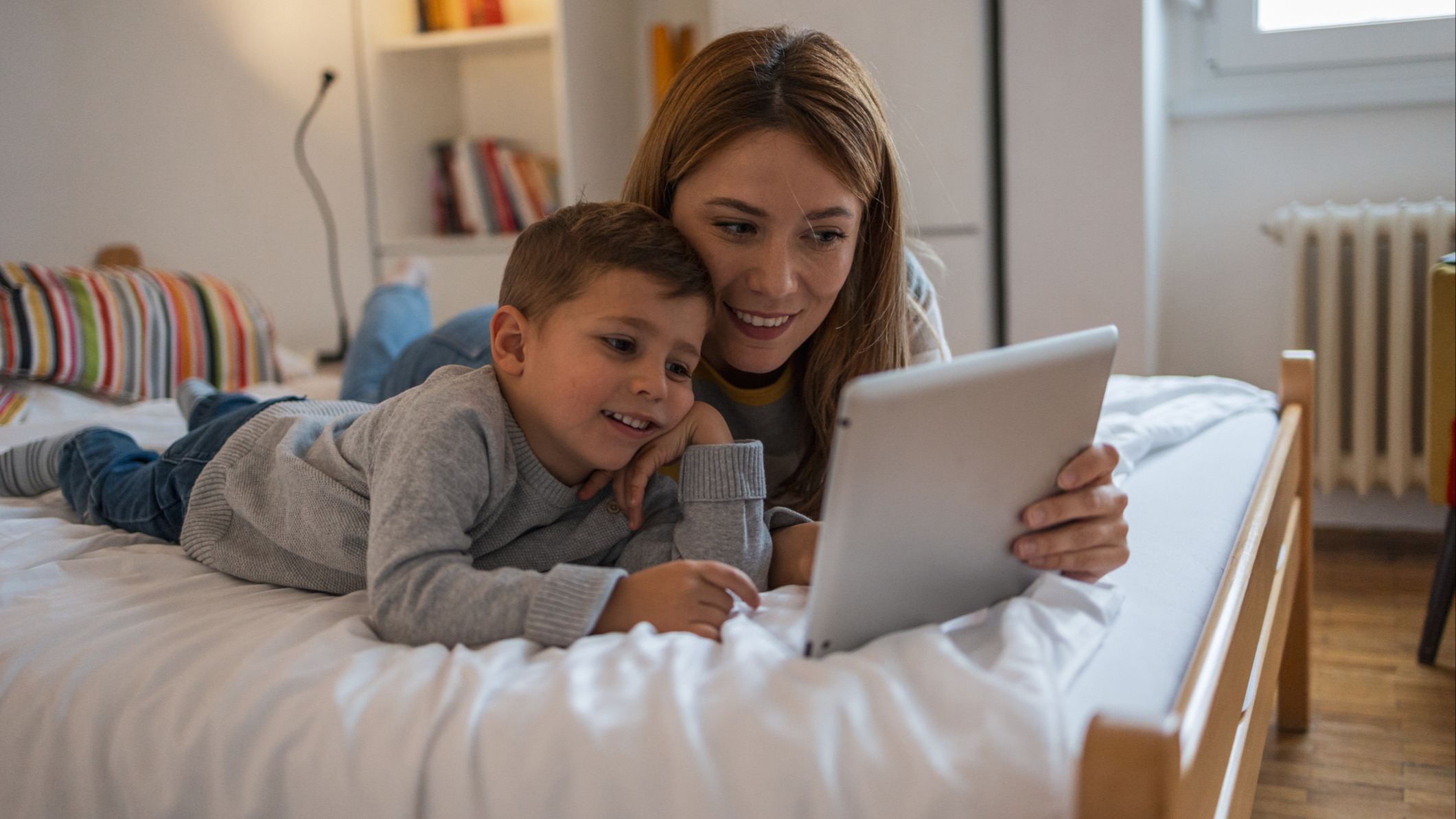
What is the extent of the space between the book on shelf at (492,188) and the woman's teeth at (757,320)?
1.87 meters

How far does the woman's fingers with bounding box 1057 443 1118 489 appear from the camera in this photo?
754mm

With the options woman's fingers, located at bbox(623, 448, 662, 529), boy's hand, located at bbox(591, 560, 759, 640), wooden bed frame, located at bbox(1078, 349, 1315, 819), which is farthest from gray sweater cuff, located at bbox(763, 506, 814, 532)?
wooden bed frame, located at bbox(1078, 349, 1315, 819)

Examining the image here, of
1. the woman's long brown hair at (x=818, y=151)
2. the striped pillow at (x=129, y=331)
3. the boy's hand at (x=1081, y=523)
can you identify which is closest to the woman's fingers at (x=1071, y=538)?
the boy's hand at (x=1081, y=523)

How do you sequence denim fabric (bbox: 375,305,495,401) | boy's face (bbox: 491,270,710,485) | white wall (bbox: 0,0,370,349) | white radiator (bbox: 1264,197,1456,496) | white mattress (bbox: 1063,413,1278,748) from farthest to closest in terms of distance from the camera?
white radiator (bbox: 1264,197,1456,496)
white wall (bbox: 0,0,370,349)
denim fabric (bbox: 375,305,495,401)
boy's face (bbox: 491,270,710,485)
white mattress (bbox: 1063,413,1278,748)

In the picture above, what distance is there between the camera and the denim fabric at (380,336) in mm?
1765

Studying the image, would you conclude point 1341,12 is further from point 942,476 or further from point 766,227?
point 942,476

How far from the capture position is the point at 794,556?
0.92m

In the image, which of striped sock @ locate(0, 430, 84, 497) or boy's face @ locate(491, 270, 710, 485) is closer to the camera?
boy's face @ locate(491, 270, 710, 485)

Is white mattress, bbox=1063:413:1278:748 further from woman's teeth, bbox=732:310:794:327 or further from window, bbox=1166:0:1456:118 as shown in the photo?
window, bbox=1166:0:1456:118

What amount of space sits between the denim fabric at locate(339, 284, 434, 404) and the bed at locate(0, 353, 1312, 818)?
90 cm

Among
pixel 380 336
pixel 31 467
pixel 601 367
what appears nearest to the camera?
pixel 601 367

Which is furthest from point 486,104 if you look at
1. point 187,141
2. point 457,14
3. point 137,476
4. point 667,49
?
point 137,476

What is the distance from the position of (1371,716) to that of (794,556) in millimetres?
1104

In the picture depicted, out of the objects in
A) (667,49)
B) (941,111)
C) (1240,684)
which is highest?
(667,49)
